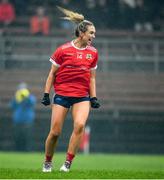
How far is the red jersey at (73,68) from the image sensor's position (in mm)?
15719

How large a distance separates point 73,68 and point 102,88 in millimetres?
16739

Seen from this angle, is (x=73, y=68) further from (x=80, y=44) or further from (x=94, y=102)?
(x=94, y=102)

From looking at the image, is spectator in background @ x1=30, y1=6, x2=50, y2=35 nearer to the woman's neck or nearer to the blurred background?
the blurred background

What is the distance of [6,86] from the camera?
32.5 metres

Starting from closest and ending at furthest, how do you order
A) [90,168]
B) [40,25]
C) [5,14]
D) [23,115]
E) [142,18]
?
[90,168], [23,115], [40,25], [5,14], [142,18]

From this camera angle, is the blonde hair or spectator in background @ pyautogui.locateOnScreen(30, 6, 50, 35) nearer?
the blonde hair

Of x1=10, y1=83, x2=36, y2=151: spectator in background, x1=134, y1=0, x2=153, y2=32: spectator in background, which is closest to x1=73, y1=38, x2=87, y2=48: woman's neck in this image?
x1=10, y1=83, x2=36, y2=151: spectator in background

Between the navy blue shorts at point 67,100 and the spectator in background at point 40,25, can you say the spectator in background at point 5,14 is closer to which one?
the spectator in background at point 40,25

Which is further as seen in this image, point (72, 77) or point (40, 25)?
point (40, 25)

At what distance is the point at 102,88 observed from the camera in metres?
32.4

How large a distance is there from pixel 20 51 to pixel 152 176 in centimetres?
1613

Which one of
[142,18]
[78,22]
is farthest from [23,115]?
[78,22]

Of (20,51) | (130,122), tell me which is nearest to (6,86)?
(20,51)

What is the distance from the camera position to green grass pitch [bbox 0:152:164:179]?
49.3 ft
